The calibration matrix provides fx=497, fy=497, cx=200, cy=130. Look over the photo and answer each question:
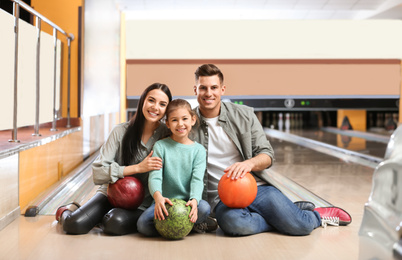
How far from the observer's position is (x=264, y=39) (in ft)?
26.8

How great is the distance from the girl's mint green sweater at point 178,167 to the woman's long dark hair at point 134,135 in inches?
6.1

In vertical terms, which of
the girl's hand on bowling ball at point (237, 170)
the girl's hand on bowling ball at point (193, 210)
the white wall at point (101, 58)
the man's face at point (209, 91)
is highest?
the white wall at point (101, 58)

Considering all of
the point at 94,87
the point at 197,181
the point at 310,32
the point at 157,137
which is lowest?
the point at 197,181

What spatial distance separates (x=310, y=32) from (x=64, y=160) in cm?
528

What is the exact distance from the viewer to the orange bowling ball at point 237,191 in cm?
248

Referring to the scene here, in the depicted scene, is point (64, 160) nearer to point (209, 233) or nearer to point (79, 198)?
point (79, 198)

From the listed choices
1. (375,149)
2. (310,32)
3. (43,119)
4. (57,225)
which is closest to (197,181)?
(57,225)

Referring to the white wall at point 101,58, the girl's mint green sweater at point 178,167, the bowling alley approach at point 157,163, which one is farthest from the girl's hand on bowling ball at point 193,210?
the white wall at point 101,58

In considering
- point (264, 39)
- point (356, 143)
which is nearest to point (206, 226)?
point (356, 143)

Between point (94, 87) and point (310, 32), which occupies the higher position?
point (310, 32)

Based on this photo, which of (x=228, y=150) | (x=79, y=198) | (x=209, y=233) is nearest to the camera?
(x=209, y=233)

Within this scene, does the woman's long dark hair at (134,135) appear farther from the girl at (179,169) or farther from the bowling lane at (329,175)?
the bowling lane at (329,175)

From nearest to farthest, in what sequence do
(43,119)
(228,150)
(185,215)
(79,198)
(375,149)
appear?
(185,215), (228,150), (79,198), (43,119), (375,149)

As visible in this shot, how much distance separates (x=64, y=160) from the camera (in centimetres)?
435
